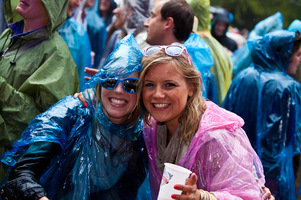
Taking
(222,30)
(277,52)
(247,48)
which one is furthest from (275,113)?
(222,30)

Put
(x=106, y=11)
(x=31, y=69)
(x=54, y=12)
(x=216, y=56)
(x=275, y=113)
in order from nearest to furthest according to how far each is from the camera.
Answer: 1. (x=31, y=69)
2. (x=54, y=12)
3. (x=275, y=113)
4. (x=216, y=56)
5. (x=106, y=11)

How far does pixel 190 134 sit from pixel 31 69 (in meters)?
1.42

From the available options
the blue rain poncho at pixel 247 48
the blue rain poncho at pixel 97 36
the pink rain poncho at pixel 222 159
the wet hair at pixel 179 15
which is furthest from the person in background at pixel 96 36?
the pink rain poncho at pixel 222 159

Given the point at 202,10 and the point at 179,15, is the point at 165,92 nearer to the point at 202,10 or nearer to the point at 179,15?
the point at 179,15

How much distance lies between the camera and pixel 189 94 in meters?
2.23

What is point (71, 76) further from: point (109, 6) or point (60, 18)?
point (109, 6)

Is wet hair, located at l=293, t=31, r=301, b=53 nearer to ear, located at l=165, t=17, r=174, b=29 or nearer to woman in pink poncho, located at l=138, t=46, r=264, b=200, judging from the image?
ear, located at l=165, t=17, r=174, b=29

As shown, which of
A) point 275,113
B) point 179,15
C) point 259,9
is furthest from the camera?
point 259,9

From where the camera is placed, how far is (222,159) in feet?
6.42

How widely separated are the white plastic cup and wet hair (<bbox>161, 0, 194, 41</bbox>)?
1.98 metres

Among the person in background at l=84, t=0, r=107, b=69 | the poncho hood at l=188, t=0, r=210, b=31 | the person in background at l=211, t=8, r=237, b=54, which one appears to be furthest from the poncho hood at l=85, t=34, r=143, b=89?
the person in background at l=211, t=8, r=237, b=54

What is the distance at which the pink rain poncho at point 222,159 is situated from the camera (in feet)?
6.30

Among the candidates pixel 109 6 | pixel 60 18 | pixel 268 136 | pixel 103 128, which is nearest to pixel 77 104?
pixel 103 128

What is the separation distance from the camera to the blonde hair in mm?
2105
